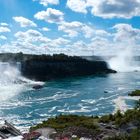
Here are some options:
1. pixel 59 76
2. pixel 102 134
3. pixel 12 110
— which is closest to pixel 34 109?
pixel 12 110

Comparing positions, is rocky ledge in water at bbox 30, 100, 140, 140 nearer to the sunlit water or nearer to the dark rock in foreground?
the sunlit water

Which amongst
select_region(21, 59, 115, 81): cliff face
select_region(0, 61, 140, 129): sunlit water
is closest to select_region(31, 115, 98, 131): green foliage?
select_region(0, 61, 140, 129): sunlit water

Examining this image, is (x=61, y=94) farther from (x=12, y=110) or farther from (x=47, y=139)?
(x=47, y=139)

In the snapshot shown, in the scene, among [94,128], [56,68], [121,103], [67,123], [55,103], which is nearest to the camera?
[94,128]

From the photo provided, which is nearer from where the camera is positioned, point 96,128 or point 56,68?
point 96,128

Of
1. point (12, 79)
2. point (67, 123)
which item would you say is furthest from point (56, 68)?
point (67, 123)

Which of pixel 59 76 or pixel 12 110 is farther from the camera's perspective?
pixel 59 76

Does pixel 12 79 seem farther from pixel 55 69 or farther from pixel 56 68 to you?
pixel 56 68

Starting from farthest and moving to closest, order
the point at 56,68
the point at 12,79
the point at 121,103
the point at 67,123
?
the point at 56,68 → the point at 12,79 → the point at 121,103 → the point at 67,123

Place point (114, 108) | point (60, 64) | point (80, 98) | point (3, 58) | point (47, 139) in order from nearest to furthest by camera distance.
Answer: point (47, 139) < point (114, 108) < point (80, 98) < point (60, 64) < point (3, 58)
